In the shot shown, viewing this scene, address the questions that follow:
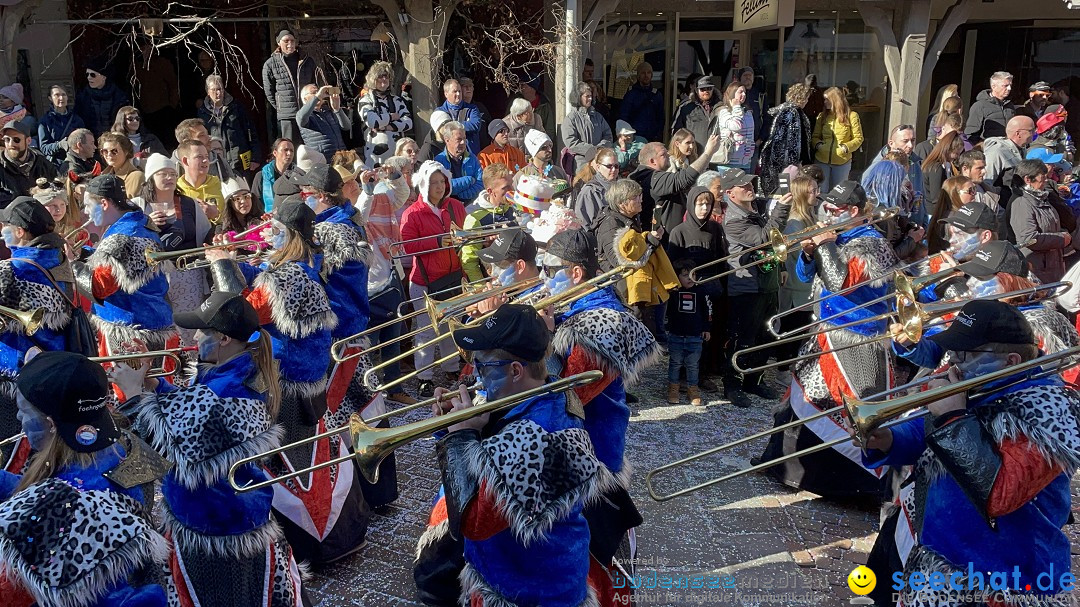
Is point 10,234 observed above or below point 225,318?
above

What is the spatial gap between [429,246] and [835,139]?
5.81 metres

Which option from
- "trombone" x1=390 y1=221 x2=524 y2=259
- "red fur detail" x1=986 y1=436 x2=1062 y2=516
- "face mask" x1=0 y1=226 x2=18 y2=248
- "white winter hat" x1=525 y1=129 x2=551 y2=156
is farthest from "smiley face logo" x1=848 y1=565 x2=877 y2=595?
"white winter hat" x1=525 y1=129 x2=551 y2=156

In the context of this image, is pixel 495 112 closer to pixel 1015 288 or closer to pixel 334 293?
pixel 334 293

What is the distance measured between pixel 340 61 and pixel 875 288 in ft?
26.5

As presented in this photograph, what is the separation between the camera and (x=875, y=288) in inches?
217

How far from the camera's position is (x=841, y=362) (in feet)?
18.2

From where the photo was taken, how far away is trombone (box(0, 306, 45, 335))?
459 cm

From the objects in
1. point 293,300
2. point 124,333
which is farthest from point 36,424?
point 124,333

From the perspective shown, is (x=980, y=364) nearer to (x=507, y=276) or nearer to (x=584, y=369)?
(x=584, y=369)

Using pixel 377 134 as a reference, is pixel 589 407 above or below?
below

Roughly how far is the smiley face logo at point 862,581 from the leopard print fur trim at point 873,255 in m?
1.78

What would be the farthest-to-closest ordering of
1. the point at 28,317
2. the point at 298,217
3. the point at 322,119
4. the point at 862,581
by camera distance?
the point at 322,119 < the point at 298,217 < the point at 28,317 < the point at 862,581

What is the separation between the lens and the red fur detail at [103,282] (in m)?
5.44

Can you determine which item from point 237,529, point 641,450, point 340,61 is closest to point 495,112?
point 340,61
